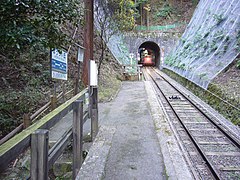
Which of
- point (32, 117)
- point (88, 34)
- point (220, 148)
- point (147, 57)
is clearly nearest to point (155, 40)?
point (147, 57)

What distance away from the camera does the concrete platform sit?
288 cm

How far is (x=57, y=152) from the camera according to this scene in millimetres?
2264

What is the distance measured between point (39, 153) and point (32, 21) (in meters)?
1.89

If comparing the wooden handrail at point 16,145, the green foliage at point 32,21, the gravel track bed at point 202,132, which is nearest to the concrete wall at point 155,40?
the gravel track bed at point 202,132

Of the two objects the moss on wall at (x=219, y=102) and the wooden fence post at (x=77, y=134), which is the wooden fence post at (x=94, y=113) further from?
the moss on wall at (x=219, y=102)

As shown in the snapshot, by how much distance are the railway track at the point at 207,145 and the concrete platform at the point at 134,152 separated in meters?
0.40

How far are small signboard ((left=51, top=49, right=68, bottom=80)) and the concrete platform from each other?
144cm

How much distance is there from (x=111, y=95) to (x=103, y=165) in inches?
225

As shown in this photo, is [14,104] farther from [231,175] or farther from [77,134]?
[231,175]

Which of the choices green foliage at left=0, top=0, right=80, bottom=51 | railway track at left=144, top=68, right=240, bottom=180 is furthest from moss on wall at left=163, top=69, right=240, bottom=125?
green foliage at left=0, top=0, right=80, bottom=51

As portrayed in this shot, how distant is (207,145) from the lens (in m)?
4.32

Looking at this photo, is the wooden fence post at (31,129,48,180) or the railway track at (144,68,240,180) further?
the railway track at (144,68,240,180)

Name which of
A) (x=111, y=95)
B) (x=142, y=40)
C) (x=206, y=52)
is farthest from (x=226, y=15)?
(x=142, y=40)

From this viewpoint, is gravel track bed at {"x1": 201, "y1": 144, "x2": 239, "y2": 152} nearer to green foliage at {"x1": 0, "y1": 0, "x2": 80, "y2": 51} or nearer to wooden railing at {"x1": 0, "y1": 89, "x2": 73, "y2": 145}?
green foliage at {"x1": 0, "y1": 0, "x2": 80, "y2": 51}
